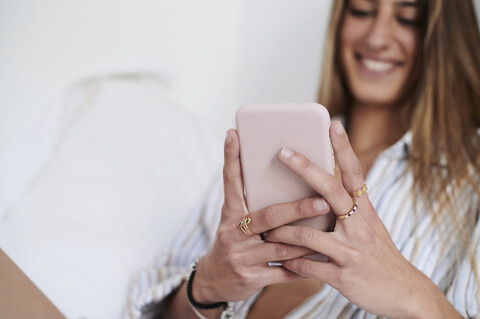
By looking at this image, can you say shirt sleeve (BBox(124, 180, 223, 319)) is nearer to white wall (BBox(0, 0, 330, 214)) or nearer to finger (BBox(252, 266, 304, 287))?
finger (BBox(252, 266, 304, 287))

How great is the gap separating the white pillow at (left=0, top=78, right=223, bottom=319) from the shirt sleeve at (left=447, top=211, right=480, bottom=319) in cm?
57

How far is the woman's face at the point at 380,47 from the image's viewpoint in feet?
3.90

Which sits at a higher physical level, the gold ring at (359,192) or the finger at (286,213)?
the finger at (286,213)

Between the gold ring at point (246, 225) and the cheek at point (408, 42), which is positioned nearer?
the gold ring at point (246, 225)

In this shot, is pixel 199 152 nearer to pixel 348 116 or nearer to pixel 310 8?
pixel 348 116

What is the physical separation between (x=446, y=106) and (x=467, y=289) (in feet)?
1.34

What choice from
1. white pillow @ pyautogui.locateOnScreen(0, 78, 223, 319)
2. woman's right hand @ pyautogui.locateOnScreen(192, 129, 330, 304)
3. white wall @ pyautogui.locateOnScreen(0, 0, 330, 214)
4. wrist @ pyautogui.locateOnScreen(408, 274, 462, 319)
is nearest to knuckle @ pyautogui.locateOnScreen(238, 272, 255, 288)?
woman's right hand @ pyautogui.locateOnScreen(192, 129, 330, 304)

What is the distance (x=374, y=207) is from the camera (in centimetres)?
94

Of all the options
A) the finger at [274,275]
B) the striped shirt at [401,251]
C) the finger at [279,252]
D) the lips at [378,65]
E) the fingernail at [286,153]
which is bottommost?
the striped shirt at [401,251]

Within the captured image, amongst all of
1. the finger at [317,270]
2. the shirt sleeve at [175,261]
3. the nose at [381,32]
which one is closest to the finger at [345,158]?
the finger at [317,270]

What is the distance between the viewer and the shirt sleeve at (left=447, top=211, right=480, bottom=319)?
0.87 m

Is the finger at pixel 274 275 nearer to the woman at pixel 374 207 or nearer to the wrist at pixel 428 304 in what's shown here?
the woman at pixel 374 207

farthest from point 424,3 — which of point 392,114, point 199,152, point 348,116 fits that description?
point 199,152

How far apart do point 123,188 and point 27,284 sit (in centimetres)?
37
